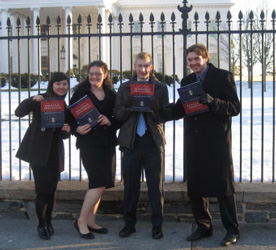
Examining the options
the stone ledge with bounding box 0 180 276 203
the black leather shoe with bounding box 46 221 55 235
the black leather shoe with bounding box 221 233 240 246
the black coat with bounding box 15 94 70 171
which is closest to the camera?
the black leather shoe with bounding box 221 233 240 246

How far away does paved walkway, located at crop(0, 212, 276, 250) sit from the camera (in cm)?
379

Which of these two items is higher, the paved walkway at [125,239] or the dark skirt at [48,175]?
the dark skirt at [48,175]

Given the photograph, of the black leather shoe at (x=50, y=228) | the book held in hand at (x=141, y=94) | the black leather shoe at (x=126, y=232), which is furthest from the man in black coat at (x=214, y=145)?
the black leather shoe at (x=50, y=228)

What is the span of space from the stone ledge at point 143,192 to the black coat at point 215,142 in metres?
0.72

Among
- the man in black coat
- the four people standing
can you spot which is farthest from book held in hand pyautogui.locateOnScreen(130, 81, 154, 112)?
the man in black coat

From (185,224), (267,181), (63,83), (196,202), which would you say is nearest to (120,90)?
(63,83)

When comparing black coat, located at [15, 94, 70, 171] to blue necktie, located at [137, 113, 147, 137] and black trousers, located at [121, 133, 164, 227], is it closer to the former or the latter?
black trousers, located at [121, 133, 164, 227]

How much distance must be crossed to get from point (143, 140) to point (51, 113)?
967 millimetres

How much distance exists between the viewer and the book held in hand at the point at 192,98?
363cm

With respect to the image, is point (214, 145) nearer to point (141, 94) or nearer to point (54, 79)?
point (141, 94)

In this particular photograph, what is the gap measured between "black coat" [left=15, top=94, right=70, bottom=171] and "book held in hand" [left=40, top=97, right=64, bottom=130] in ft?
0.29

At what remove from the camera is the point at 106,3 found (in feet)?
132

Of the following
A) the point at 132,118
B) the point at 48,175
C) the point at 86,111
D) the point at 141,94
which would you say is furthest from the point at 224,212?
the point at 48,175

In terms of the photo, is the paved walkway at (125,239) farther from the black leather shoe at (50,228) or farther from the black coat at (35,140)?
the black coat at (35,140)
